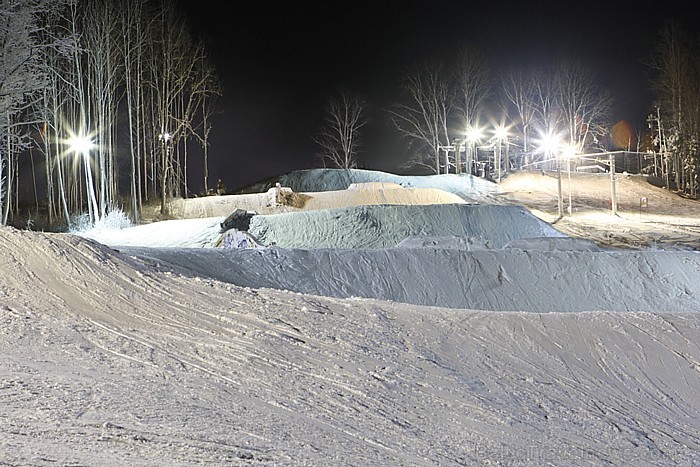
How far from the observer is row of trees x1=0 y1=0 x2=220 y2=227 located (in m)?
22.9

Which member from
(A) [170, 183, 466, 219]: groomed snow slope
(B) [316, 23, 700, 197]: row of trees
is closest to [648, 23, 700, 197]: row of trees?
(B) [316, 23, 700, 197]: row of trees

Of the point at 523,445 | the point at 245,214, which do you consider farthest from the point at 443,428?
the point at 245,214

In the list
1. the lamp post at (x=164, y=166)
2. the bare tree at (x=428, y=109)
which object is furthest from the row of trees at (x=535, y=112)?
the lamp post at (x=164, y=166)

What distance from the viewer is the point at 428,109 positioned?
4234 centimetres

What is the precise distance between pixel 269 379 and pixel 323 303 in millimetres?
2556

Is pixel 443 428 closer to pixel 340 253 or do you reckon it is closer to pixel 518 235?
pixel 340 253

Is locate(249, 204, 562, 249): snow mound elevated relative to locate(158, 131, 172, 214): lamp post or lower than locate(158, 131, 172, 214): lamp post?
lower

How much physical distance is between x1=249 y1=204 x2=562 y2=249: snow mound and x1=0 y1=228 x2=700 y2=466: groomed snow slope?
1081 cm

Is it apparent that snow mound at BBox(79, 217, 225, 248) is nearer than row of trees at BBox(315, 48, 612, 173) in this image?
Yes

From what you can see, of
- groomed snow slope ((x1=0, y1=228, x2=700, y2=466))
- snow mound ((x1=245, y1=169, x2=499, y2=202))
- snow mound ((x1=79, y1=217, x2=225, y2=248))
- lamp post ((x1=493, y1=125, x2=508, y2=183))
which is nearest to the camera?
groomed snow slope ((x1=0, y1=228, x2=700, y2=466))

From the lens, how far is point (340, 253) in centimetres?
1228

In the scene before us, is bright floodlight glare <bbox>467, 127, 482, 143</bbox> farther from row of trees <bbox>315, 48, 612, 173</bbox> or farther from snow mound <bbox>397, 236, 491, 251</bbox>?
snow mound <bbox>397, 236, 491, 251</bbox>

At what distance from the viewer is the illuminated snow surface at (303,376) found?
3615 millimetres

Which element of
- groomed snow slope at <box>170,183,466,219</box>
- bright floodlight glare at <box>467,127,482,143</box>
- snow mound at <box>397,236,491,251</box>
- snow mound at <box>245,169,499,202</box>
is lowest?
snow mound at <box>397,236,491,251</box>
